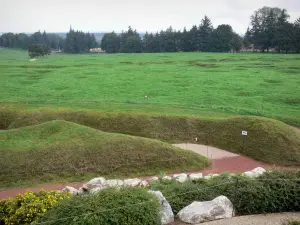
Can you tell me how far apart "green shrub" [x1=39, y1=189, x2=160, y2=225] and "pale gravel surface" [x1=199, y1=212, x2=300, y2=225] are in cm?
197

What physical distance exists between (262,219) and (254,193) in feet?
2.81

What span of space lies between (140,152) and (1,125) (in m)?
13.9

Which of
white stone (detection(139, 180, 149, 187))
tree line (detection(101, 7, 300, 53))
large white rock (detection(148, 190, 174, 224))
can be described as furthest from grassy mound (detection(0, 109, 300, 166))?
tree line (detection(101, 7, 300, 53))

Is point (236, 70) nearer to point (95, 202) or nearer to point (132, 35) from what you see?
point (95, 202)

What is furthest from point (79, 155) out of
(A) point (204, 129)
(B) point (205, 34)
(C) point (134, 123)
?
(B) point (205, 34)

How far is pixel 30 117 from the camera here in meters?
27.2

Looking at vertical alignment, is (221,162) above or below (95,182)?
below

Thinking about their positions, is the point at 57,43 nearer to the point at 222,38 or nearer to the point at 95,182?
the point at 222,38

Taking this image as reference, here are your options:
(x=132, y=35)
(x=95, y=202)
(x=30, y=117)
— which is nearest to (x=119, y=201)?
(x=95, y=202)

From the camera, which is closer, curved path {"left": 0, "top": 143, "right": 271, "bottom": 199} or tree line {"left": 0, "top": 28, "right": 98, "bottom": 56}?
curved path {"left": 0, "top": 143, "right": 271, "bottom": 199}

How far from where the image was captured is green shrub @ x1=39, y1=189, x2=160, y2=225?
9.40 meters

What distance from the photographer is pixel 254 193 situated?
1106 centimetres

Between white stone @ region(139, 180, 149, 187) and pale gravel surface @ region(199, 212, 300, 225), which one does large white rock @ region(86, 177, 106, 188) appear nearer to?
white stone @ region(139, 180, 149, 187)

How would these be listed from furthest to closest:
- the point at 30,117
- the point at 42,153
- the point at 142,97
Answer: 1. the point at 142,97
2. the point at 30,117
3. the point at 42,153
